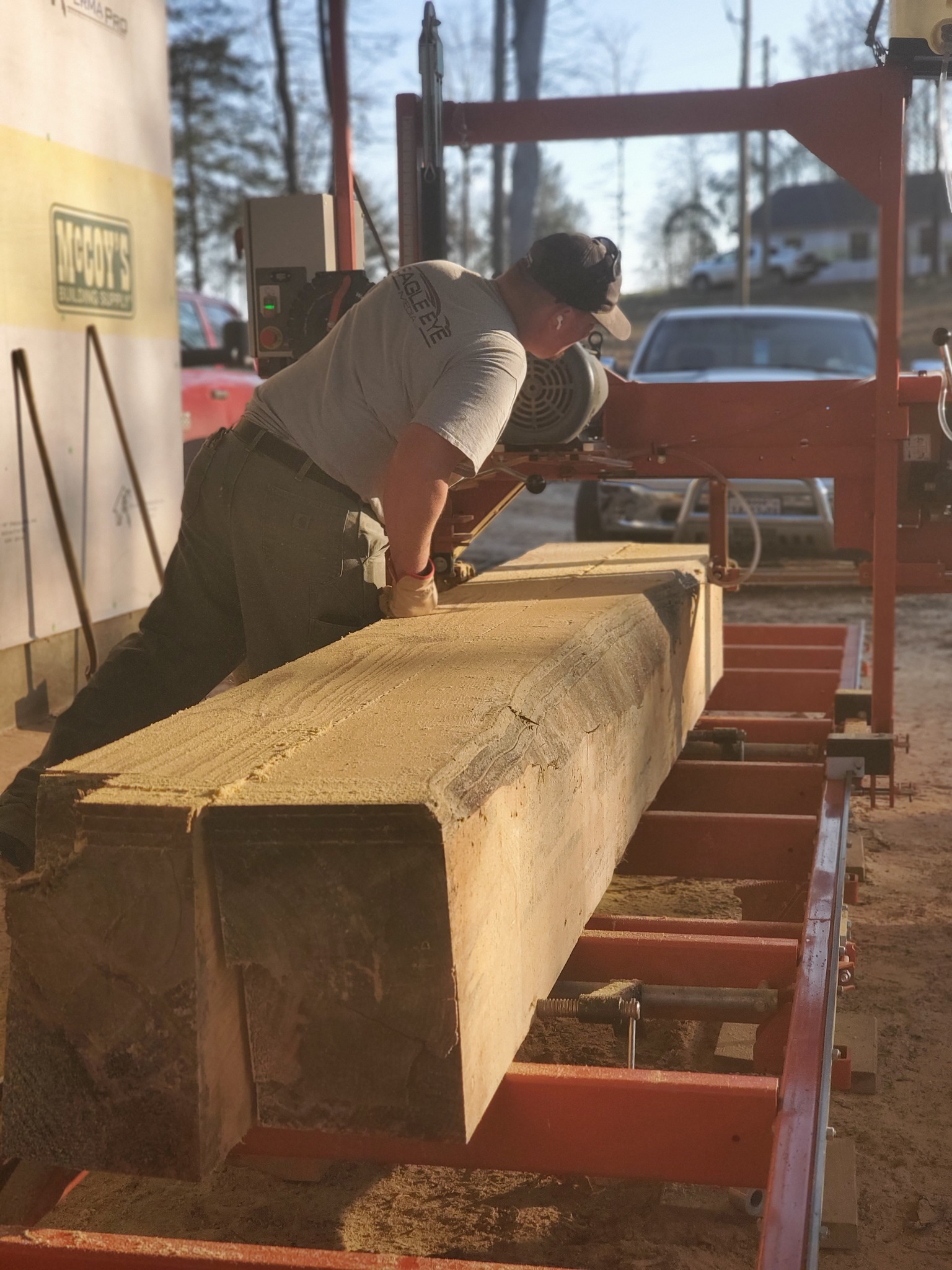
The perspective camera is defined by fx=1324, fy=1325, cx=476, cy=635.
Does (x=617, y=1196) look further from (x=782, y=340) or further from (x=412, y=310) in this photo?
(x=782, y=340)

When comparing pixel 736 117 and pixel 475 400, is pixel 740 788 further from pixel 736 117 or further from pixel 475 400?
pixel 736 117

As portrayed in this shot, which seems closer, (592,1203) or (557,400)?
(592,1203)

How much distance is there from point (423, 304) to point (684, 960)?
1.65 m

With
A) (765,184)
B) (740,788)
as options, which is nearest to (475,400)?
(740,788)

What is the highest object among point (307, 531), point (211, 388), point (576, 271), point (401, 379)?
point (576, 271)

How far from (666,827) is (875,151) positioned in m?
2.14

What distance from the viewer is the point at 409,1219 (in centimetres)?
265

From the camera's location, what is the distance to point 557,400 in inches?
164

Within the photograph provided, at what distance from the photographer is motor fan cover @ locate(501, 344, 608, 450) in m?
4.12

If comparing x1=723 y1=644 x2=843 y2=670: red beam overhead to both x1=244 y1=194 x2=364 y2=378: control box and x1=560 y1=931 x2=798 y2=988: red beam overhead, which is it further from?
x1=560 y1=931 x2=798 y2=988: red beam overhead

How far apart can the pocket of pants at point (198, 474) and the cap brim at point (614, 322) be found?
3.44ft

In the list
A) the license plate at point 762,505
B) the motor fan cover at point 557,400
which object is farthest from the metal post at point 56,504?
the license plate at point 762,505

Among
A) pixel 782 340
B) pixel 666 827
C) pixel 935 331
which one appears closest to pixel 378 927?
pixel 666 827

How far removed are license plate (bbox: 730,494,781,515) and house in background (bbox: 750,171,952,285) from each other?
38.2 meters
